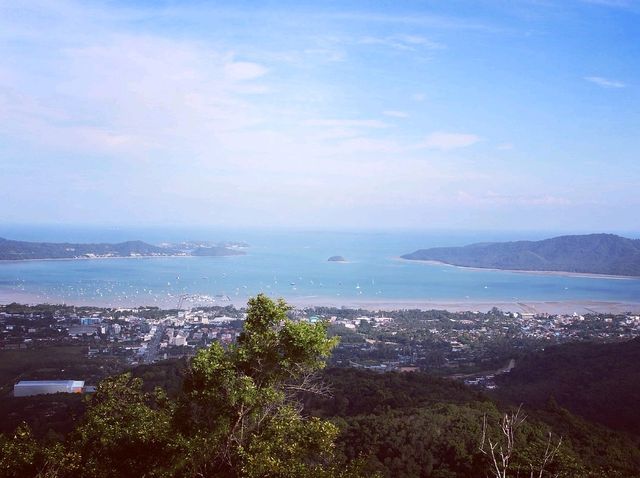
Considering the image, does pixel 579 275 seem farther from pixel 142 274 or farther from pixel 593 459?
pixel 593 459

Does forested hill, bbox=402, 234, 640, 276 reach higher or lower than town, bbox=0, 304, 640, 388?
higher

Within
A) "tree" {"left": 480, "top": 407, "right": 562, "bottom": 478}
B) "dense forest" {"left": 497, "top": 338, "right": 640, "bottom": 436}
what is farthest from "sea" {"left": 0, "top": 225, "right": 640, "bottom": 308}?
"tree" {"left": 480, "top": 407, "right": 562, "bottom": 478}


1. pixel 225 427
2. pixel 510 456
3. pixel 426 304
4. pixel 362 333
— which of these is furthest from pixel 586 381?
pixel 426 304

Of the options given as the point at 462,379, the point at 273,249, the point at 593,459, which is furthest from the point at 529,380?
the point at 273,249

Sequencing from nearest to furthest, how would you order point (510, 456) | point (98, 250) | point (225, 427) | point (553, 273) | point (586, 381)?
point (225, 427) → point (510, 456) → point (586, 381) → point (98, 250) → point (553, 273)

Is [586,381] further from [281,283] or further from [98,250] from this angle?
[98,250]

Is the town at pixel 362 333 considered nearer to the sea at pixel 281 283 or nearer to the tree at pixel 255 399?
the sea at pixel 281 283

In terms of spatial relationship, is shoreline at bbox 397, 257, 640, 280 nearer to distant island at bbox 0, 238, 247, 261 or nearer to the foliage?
distant island at bbox 0, 238, 247, 261
